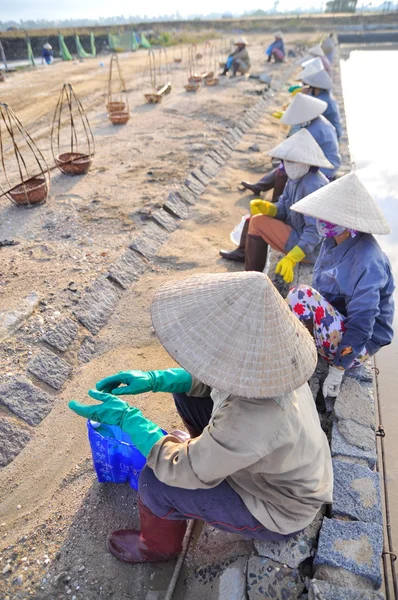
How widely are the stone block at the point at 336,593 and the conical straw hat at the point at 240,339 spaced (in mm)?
887

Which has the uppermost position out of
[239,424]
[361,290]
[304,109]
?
[304,109]

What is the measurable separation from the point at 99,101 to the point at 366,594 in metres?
11.3

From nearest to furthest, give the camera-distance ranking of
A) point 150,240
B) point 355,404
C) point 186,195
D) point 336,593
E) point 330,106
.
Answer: point 336,593, point 355,404, point 150,240, point 186,195, point 330,106

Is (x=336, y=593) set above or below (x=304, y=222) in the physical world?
below

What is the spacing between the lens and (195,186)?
20.5 ft

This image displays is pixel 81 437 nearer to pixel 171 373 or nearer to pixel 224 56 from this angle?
pixel 171 373

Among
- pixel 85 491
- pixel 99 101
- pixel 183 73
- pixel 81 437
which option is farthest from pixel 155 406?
pixel 183 73

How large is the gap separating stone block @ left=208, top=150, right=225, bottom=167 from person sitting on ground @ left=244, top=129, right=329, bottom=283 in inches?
137

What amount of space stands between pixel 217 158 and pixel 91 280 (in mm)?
4241

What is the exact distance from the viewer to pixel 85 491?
7.98 ft

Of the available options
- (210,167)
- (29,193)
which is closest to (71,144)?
(29,193)

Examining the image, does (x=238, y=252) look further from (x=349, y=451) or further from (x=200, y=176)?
(x=349, y=451)

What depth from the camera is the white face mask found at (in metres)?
3.70

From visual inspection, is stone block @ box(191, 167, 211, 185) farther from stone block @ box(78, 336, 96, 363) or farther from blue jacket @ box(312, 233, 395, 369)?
blue jacket @ box(312, 233, 395, 369)
